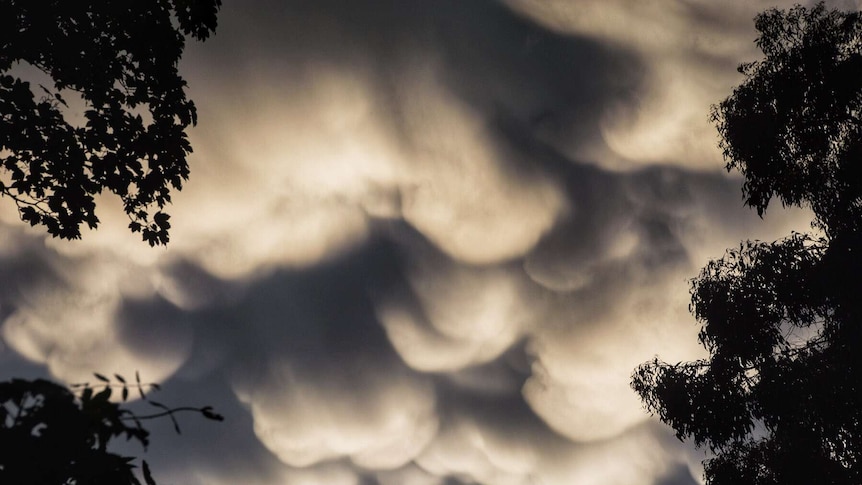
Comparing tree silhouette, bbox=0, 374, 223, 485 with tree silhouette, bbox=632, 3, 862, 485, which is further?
tree silhouette, bbox=632, 3, 862, 485

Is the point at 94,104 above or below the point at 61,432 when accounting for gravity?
above

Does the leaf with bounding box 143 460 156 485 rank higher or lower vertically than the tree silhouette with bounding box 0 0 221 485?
lower

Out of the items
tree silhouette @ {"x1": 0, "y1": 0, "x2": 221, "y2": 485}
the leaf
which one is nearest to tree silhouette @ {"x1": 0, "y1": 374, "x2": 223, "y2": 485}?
the leaf

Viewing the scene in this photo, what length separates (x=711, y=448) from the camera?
24.6 meters

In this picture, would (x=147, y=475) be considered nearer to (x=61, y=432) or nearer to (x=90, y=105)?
(x=61, y=432)

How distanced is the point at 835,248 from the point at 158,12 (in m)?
23.9

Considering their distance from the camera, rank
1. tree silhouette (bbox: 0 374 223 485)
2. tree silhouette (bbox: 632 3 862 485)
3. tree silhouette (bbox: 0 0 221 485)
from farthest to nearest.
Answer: tree silhouette (bbox: 632 3 862 485) < tree silhouette (bbox: 0 0 221 485) < tree silhouette (bbox: 0 374 223 485)

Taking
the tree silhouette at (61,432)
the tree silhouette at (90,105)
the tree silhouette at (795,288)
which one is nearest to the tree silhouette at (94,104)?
the tree silhouette at (90,105)

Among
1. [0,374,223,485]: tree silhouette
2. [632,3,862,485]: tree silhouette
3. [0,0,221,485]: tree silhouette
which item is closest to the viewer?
[0,374,223,485]: tree silhouette

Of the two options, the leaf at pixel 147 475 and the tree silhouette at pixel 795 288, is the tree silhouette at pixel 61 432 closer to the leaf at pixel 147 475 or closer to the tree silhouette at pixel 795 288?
the leaf at pixel 147 475

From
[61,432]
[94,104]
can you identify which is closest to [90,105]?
[94,104]

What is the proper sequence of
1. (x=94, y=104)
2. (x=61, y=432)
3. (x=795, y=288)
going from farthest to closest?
(x=795, y=288) < (x=94, y=104) < (x=61, y=432)

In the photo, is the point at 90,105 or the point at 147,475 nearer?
the point at 147,475

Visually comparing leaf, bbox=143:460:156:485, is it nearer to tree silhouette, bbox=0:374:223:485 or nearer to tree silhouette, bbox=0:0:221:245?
tree silhouette, bbox=0:374:223:485
